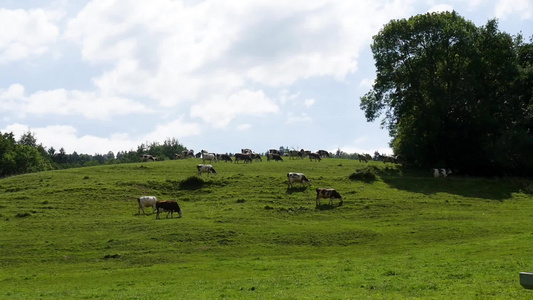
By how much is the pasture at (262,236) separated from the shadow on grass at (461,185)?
198mm

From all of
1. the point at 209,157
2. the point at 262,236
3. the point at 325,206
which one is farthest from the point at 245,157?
the point at 262,236

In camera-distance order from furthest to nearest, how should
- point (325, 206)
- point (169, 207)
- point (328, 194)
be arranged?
point (328, 194) → point (325, 206) → point (169, 207)

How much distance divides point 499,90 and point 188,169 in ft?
124

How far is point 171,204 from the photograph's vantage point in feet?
133

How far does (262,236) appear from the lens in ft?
112

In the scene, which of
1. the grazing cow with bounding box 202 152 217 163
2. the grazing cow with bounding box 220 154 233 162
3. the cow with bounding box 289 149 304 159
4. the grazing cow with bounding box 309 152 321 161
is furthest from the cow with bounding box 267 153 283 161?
the grazing cow with bounding box 202 152 217 163

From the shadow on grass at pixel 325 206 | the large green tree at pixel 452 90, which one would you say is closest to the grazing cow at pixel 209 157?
the large green tree at pixel 452 90

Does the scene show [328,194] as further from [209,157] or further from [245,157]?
[209,157]

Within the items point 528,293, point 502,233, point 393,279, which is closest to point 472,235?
point 502,233

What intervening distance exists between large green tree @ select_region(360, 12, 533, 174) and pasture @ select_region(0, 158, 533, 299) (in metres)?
6.24

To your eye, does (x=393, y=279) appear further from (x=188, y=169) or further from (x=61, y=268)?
(x=188, y=169)

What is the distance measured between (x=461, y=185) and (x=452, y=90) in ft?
46.4

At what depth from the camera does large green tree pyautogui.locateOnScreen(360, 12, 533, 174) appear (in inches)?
2424

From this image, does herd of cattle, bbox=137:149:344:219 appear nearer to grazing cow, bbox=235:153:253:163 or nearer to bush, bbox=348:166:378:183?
grazing cow, bbox=235:153:253:163
